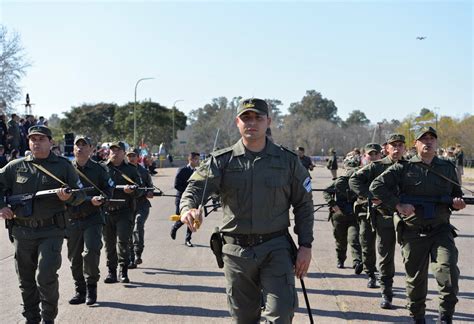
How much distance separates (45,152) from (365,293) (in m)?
4.67

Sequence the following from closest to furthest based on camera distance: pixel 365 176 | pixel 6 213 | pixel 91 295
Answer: pixel 6 213 → pixel 91 295 → pixel 365 176

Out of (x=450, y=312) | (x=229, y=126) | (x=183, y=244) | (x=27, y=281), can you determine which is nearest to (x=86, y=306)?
(x=27, y=281)

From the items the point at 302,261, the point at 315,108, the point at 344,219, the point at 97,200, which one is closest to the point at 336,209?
the point at 344,219

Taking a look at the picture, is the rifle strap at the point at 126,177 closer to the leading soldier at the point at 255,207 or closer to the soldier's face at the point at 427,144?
the soldier's face at the point at 427,144

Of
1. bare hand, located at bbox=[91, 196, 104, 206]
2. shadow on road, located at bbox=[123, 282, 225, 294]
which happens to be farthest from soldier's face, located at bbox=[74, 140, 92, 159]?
shadow on road, located at bbox=[123, 282, 225, 294]

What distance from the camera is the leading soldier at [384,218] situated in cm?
784

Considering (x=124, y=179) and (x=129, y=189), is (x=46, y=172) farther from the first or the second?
(x=124, y=179)

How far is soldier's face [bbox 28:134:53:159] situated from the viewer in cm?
693

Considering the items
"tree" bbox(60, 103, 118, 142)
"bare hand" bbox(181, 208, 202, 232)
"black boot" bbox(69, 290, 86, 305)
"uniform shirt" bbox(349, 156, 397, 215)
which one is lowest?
"black boot" bbox(69, 290, 86, 305)

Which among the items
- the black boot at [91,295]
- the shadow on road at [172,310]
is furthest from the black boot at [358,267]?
the black boot at [91,295]

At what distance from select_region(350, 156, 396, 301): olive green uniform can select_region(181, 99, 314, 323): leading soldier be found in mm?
3174

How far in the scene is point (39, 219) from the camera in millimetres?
6754

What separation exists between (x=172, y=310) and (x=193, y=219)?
3.55 m

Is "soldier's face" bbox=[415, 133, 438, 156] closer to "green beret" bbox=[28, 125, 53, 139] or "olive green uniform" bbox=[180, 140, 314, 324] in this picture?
"olive green uniform" bbox=[180, 140, 314, 324]
